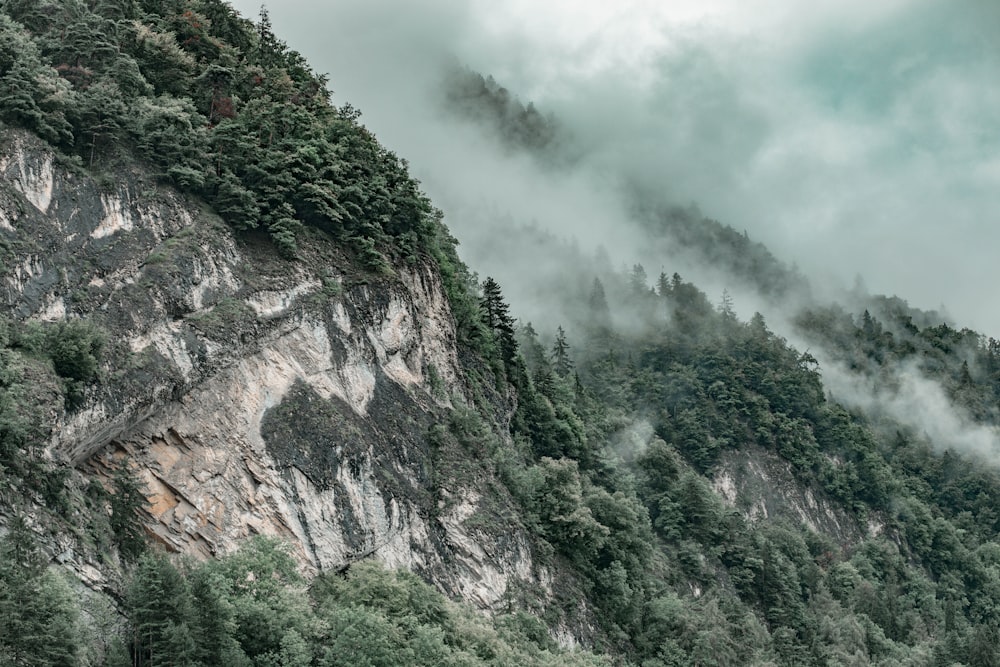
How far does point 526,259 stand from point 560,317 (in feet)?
64.2

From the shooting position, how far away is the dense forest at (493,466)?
38531 mm

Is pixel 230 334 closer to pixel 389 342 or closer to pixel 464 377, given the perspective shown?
pixel 389 342

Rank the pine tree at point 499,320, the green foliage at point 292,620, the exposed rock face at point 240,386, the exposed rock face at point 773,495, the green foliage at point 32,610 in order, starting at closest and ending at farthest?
the green foliage at point 32,610
the green foliage at point 292,620
the exposed rock face at point 240,386
the pine tree at point 499,320
the exposed rock face at point 773,495

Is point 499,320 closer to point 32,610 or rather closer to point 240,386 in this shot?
point 240,386

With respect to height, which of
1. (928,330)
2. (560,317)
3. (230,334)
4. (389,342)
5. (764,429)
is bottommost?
(230,334)

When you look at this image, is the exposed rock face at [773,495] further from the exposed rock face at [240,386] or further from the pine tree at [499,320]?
the exposed rock face at [240,386]

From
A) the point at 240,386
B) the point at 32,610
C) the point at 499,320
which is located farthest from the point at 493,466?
the point at 32,610

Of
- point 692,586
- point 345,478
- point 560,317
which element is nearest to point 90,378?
→ point 345,478

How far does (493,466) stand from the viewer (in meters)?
61.6

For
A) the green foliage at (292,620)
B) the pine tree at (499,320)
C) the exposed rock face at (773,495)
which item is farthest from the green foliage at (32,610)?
the exposed rock face at (773,495)

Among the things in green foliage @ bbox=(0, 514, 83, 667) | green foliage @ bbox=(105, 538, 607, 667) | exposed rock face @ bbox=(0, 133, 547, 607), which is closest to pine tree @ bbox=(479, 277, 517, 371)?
exposed rock face @ bbox=(0, 133, 547, 607)

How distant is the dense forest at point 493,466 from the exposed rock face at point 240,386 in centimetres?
170

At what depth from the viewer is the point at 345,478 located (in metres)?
50.7

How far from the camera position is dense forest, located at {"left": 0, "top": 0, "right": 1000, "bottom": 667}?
38.5 meters
